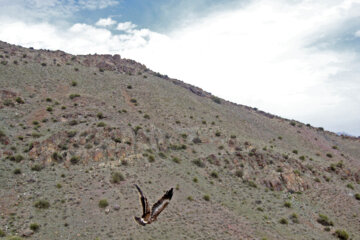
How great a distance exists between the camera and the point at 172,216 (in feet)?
82.6

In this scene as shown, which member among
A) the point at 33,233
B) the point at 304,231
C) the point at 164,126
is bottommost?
the point at 33,233

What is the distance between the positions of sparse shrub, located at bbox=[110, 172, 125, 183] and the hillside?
14cm

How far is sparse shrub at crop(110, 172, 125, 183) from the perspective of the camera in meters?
27.9

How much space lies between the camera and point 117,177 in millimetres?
28172

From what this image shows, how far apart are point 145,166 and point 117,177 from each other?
14.7 feet

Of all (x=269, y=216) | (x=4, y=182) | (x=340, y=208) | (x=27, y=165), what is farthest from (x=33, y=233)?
(x=340, y=208)

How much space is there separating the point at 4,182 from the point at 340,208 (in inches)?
1434

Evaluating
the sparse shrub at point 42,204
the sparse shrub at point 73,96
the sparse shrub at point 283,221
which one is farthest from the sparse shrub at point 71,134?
the sparse shrub at point 283,221

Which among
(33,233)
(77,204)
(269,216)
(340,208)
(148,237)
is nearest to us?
(33,233)

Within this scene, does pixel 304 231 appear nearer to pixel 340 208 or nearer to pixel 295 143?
pixel 340 208

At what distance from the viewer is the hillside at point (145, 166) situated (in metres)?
23.5

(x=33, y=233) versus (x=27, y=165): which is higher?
(x=27, y=165)

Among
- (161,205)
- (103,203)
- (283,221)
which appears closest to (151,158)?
(103,203)

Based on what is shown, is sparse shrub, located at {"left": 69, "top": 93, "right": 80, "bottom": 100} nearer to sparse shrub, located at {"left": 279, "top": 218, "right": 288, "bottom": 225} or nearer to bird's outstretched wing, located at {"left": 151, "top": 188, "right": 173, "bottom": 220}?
sparse shrub, located at {"left": 279, "top": 218, "right": 288, "bottom": 225}
